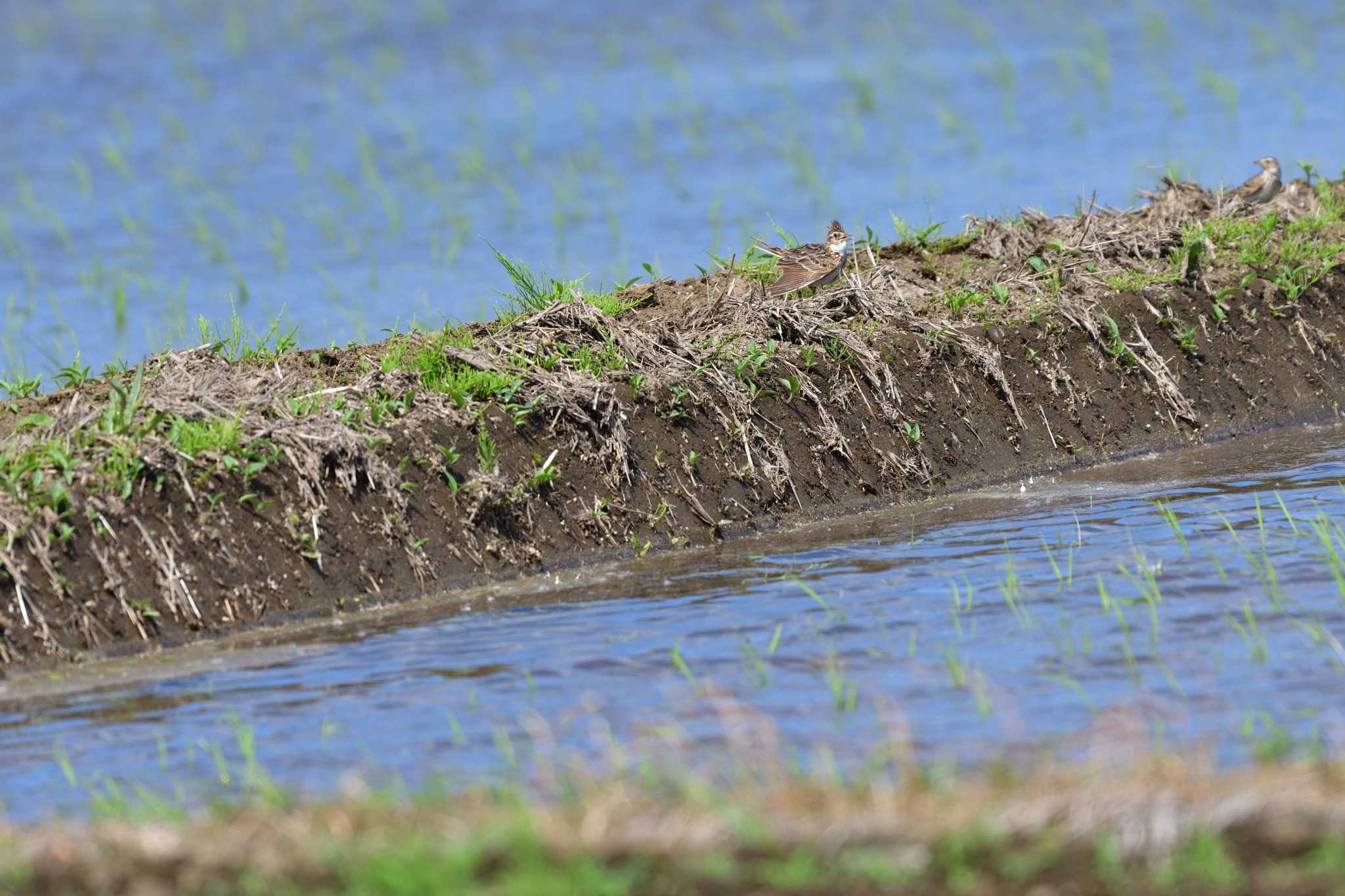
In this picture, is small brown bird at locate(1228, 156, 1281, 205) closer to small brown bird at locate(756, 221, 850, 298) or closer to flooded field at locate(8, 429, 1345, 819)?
small brown bird at locate(756, 221, 850, 298)

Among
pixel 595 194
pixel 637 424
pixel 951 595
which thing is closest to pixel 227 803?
pixel 951 595

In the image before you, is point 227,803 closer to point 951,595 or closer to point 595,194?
point 951,595

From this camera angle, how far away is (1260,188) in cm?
1192

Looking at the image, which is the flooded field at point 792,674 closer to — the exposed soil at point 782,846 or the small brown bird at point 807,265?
the exposed soil at point 782,846

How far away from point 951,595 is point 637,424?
207 centimetres

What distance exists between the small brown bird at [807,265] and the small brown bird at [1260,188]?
365 cm

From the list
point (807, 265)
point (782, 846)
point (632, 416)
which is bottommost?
point (782, 846)

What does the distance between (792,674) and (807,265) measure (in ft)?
14.0

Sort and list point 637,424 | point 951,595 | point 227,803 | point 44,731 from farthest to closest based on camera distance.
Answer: point 637,424
point 951,595
point 44,731
point 227,803

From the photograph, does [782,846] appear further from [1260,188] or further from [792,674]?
[1260,188]

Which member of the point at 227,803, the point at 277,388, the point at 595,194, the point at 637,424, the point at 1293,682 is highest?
the point at 595,194

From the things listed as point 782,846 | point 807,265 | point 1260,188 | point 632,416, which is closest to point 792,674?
point 782,846

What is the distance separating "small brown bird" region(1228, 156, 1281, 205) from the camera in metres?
11.9

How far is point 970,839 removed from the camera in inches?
155
